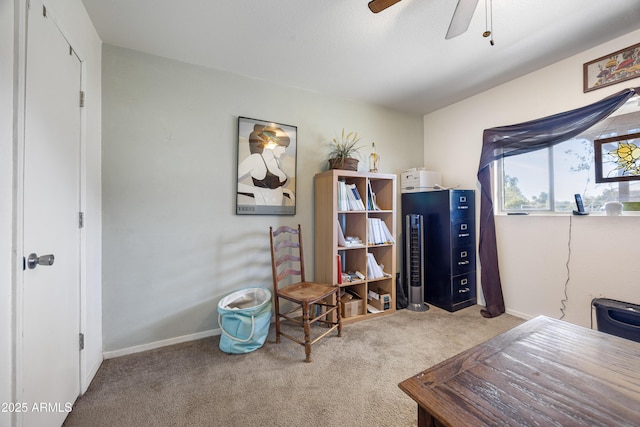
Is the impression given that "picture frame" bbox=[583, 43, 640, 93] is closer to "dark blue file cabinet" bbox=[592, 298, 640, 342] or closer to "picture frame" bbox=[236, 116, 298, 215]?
"dark blue file cabinet" bbox=[592, 298, 640, 342]

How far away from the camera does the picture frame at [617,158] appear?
1.92m

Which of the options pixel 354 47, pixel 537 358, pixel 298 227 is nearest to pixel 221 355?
pixel 298 227

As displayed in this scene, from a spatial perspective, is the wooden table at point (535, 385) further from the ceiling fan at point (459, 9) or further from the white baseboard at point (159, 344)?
the white baseboard at point (159, 344)

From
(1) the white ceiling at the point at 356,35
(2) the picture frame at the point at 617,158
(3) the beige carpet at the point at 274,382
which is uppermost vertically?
(1) the white ceiling at the point at 356,35

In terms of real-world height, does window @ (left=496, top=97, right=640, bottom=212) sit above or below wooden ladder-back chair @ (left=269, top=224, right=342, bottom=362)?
above

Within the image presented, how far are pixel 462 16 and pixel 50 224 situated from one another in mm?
2483

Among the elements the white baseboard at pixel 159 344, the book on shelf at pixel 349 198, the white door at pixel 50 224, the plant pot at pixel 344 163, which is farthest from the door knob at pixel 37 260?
the plant pot at pixel 344 163

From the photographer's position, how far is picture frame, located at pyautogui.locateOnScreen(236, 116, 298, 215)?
2404mm

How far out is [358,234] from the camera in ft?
9.10

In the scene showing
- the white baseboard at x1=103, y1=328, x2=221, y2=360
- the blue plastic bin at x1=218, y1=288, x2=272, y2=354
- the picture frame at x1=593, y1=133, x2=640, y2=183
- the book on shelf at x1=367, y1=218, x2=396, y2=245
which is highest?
the picture frame at x1=593, y1=133, x2=640, y2=183

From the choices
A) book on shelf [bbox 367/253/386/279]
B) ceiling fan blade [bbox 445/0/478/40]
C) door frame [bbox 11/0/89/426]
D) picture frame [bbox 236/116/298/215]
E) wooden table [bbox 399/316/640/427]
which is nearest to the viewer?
wooden table [bbox 399/316/640/427]

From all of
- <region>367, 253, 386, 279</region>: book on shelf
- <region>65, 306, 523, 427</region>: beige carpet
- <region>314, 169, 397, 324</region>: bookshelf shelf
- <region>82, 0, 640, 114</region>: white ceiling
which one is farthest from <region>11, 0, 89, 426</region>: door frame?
<region>367, 253, 386, 279</region>: book on shelf

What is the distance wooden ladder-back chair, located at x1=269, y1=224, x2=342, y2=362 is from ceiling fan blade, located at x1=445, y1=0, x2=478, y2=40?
6.34 ft

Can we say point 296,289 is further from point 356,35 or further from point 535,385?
point 356,35
